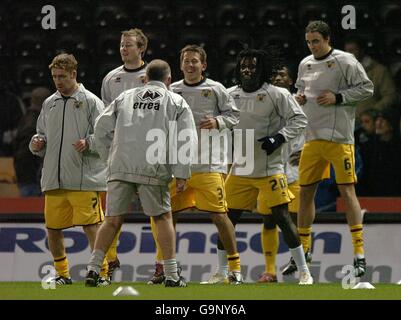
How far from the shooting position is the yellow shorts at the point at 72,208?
10.8 metres

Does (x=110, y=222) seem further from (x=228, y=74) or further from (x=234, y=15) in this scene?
(x=234, y=15)

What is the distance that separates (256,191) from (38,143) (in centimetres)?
209

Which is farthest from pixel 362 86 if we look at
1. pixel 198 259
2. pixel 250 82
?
pixel 198 259

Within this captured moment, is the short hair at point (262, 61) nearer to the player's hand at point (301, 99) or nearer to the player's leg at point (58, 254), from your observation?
the player's hand at point (301, 99)

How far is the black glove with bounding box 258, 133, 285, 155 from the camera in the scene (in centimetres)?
1080

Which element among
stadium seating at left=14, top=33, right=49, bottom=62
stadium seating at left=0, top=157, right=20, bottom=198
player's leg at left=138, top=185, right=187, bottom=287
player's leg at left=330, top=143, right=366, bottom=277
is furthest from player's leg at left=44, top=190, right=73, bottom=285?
stadium seating at left=14, top=33, right=49, bottom=62

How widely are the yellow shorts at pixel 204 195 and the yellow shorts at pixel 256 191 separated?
6.9 inches

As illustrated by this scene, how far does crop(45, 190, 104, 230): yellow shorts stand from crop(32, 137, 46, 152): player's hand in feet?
1.35

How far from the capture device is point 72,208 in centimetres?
1097

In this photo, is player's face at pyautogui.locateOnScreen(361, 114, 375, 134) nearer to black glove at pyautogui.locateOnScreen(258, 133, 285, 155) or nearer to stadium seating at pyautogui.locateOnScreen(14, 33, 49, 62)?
black glove at pyautogui.locateOnScreen(258, 133, 285, 155)

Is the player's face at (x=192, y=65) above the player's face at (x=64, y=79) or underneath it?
above

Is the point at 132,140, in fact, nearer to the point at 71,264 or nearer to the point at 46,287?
the point at 46,287

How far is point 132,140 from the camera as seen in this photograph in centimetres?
974

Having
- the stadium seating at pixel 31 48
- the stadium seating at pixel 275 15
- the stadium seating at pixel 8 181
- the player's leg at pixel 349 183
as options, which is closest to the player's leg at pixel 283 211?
the player's leg at pixel 349 183
